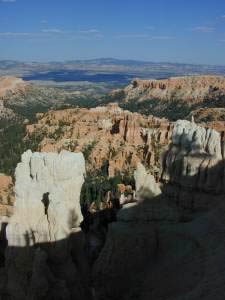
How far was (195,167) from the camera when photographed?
2720 cm

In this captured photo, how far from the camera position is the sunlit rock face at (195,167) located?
2669 centimetres

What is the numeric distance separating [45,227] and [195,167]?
9.26 meters

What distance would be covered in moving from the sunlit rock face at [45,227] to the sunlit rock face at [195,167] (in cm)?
700

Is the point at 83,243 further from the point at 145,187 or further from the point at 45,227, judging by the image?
the point at 145,187

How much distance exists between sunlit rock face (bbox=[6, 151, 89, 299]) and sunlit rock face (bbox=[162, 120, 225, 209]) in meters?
7.00

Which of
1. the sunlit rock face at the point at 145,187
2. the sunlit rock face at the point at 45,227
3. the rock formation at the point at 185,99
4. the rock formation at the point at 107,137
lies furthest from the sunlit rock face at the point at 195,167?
the rock formation at the point at 185,99

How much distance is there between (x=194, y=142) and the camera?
28.5 meters

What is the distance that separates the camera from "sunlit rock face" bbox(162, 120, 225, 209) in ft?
87.6

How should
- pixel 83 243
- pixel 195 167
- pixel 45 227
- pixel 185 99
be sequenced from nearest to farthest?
1. pixel 45 227
2. pixel 83 243
3. pixel 195 167
4. pixel 185 99

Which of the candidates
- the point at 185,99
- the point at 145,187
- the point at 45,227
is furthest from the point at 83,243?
the point at 185,99

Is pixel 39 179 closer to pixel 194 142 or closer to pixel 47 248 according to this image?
pixel 47 248

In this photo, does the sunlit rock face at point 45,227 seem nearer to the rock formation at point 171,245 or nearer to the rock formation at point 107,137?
the rock formation at point 171,245

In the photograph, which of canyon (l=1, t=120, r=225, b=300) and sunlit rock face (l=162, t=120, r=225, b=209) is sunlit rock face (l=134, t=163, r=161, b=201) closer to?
canyon (l=1, t=120, r=225, b=300)

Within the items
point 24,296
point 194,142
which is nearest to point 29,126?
point 194,142
